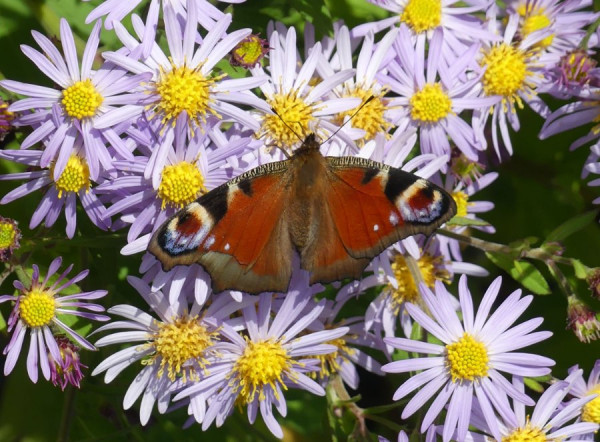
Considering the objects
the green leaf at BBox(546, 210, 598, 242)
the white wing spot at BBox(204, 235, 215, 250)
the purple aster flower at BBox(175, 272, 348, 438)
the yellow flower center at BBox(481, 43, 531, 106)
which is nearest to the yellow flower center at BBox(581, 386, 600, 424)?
the green leaf at BBox(546, 210, 598, 242)

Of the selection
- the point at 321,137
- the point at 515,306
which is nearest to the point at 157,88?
the point at 321,137

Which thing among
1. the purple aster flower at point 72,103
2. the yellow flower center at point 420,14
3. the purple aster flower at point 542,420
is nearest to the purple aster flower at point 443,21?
the yellow flower center at point 420,14

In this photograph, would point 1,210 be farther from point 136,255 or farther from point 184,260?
point 184,260

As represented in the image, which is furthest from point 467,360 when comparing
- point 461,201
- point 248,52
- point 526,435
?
point 248,52

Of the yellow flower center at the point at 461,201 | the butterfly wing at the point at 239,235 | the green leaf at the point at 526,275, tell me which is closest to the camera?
the butterfly wing at the point at 239,235

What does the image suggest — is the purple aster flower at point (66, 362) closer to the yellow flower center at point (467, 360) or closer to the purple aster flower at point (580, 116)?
the yellow flower center at point (467, 360)

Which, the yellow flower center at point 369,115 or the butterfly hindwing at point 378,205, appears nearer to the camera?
the butterfly hindwing at point 378,205
